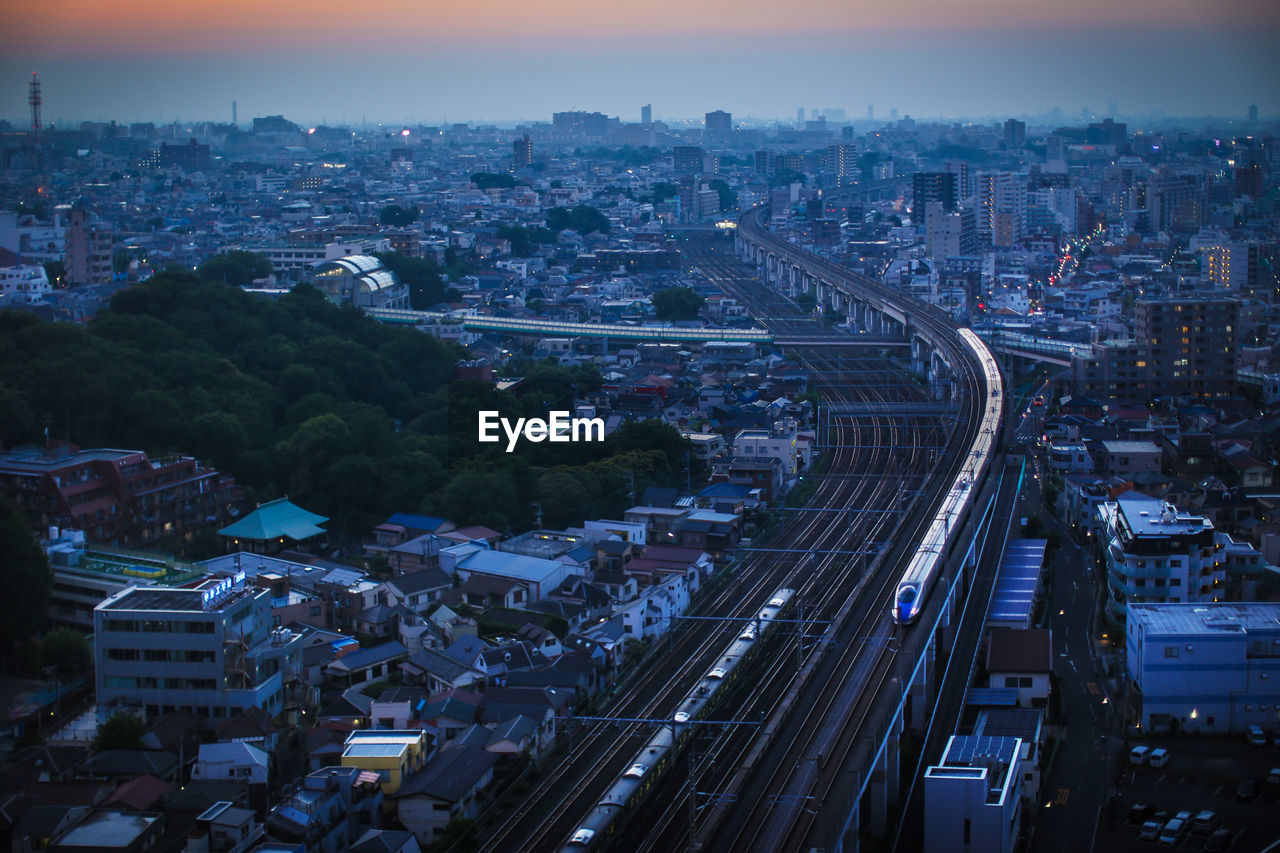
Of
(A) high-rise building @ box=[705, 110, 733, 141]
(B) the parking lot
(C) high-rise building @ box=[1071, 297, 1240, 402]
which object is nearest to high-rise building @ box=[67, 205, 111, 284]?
(C) high-rise building @ box=[1071, 297, 1240, 402]

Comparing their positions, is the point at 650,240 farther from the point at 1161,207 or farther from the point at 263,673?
the point at 263,673

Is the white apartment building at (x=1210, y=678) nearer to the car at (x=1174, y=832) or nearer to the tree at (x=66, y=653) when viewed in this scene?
the car at (x=1174, y=832)

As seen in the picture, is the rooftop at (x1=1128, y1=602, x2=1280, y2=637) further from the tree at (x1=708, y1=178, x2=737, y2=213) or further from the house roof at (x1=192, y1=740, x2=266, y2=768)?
the tree at (x1=708, y1=178, x2=737, y2=213)

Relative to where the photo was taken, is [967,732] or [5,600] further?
[5,600]

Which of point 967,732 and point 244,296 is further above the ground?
point 244,296

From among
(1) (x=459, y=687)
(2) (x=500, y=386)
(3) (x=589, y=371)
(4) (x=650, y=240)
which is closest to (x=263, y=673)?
(1) (x=459, y=687)

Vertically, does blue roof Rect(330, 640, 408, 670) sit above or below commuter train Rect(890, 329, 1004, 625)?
below

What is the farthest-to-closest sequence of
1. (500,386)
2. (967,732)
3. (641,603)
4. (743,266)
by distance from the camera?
(743,266) → (500,386) → (641,603) → (967,732)
